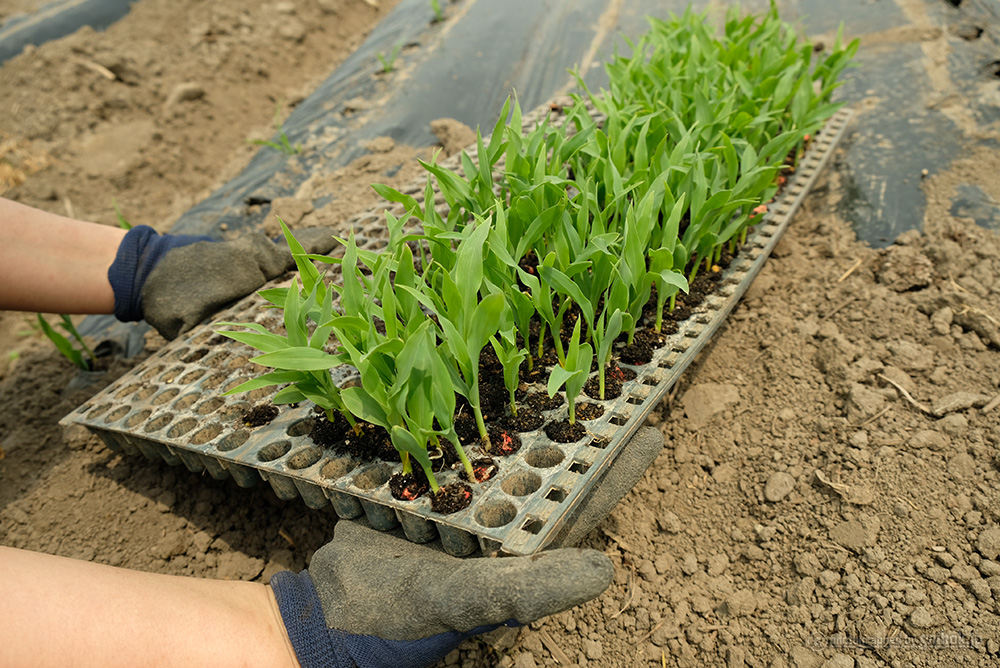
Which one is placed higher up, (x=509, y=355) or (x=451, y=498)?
(x=509, y=355)

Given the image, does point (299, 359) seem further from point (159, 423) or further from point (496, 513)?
point (159, 423)

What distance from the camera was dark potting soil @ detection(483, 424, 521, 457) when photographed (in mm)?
1175

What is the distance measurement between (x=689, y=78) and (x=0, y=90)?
4.28 meters

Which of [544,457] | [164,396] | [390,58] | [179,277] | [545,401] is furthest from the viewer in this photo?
[390,58]

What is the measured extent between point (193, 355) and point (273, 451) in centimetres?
57

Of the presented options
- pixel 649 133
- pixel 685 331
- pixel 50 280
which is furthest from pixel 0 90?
pixel 685 331

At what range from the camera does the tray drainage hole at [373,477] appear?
3.79 feet

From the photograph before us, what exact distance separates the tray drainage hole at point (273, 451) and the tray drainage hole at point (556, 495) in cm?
57

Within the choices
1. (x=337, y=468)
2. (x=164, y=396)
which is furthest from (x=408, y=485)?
(x=164, y=396)

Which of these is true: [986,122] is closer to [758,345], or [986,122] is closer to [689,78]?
[689,78]

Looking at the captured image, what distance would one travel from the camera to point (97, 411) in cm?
153

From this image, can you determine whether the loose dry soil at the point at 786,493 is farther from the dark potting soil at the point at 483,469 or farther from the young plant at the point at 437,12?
the young plant at the point at 437,12

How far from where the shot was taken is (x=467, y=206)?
150 centimetres

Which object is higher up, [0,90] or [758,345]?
[0,90]
